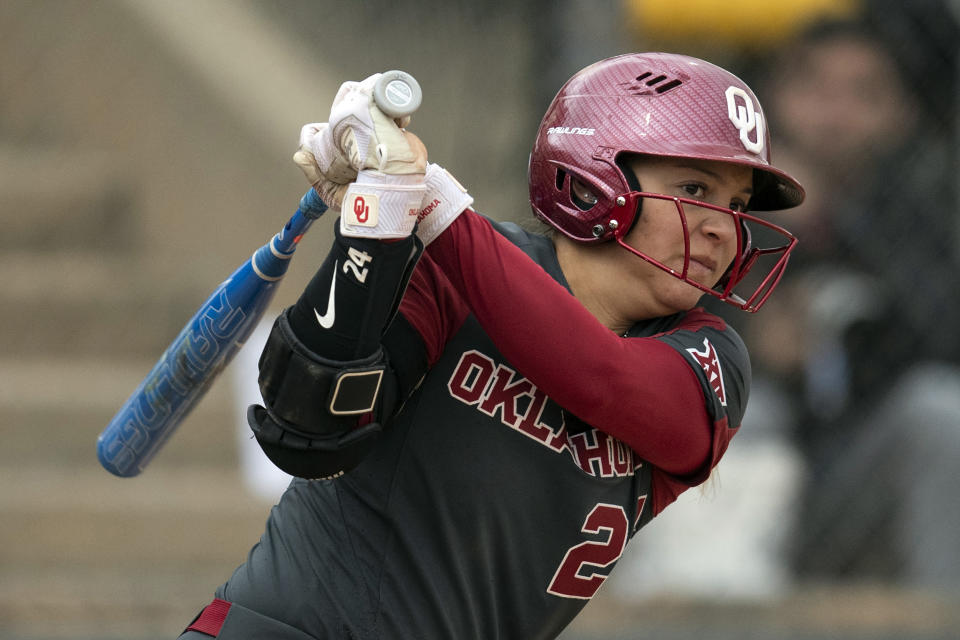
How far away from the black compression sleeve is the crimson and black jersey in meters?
0.13

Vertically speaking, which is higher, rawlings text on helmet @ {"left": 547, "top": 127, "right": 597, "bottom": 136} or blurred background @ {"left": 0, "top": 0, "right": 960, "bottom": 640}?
rawlings text on helmet @ {"left": 547, "top": 127, "right": 597, "bottom": 136}

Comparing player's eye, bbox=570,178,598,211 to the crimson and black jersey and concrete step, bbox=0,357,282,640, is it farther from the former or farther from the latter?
concrete step, bbox=0,357,282,640

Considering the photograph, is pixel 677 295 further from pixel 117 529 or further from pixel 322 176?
pixel 117 529

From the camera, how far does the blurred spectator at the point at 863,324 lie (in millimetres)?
5023

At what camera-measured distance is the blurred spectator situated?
502 centimetres

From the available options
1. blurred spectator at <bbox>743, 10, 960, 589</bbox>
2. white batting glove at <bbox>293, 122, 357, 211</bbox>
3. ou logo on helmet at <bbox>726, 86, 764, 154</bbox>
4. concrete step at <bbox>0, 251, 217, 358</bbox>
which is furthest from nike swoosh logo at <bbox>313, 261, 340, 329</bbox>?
concrete step at <bbox>0, 251, 217, 358</bbox>

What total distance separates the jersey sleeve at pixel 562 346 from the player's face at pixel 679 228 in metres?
0.15

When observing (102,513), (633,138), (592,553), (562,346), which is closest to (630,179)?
Result: (633,138)

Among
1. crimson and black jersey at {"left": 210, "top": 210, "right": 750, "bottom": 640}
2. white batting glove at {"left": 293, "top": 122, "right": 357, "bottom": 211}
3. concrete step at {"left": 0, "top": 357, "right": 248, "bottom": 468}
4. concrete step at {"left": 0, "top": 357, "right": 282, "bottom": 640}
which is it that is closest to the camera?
white batting glove at {"left": 293, "top": 122, "right": 357, "bottom": 211}

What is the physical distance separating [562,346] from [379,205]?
1.24ft

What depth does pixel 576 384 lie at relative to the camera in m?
2.10

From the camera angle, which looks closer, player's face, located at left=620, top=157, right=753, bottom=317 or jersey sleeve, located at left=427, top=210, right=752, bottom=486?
jersey sleeve, located at left=427, top=210, right=752, bottom=486

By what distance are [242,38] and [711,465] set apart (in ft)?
15.0

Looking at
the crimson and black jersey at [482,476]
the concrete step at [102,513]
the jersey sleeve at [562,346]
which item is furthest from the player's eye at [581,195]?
the concrete step at [102,513]
